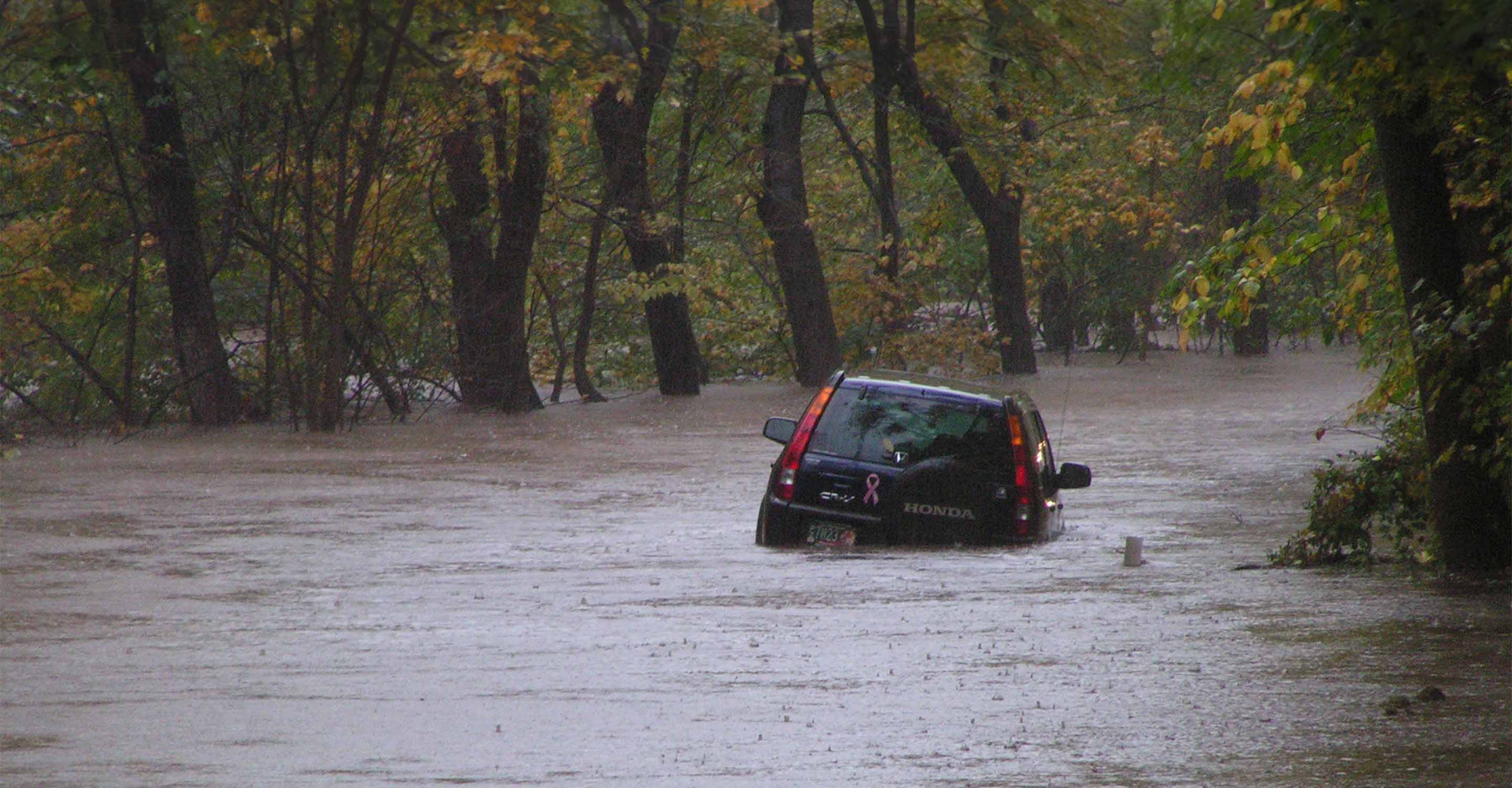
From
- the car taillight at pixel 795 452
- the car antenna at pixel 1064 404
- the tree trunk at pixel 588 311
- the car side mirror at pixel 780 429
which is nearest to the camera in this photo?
the car taillight at pixel 795 452

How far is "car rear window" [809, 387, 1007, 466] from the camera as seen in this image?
1332 centimetres

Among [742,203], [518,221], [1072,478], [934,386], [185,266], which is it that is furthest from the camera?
[742,203]

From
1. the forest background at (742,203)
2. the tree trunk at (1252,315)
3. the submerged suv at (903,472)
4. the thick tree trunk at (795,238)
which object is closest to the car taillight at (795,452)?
the submerged suv at (903,472)

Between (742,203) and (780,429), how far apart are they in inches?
776

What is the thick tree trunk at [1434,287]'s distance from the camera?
10.1m

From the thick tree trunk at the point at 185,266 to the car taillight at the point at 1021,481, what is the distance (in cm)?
1401

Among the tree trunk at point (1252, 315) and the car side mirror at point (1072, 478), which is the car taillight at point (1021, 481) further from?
the tree trunk at point (1252, 315)

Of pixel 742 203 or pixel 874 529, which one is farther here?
pixel 742 203

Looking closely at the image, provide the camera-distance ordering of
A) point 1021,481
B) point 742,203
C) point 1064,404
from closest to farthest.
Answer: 1. point 1021,481
2. point 1064,404
3. point 742,203

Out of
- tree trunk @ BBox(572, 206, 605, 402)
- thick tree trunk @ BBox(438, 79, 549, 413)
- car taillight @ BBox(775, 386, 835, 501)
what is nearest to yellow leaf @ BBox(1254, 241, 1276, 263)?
car taillight @ BBox(775, 386, 835, 501)

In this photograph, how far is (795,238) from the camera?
32812 millimetres

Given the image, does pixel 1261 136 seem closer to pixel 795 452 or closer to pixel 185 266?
pixel 795 452

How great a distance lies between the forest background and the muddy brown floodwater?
1.71 metres

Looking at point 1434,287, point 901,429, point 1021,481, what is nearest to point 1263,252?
point 1434,287
